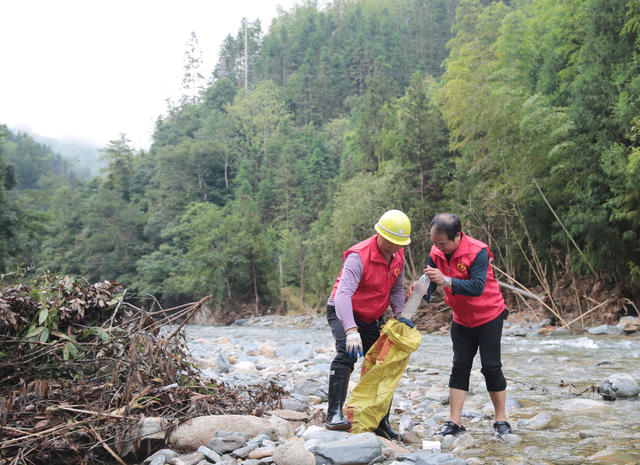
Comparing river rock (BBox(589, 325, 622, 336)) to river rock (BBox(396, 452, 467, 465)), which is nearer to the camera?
river rock (BBox(396, 452, 467, 465))

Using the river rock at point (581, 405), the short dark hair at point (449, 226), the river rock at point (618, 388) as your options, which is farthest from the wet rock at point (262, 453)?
the river rock at point (618, 388)

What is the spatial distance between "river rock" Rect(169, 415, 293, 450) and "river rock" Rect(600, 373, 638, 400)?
3.21 metres

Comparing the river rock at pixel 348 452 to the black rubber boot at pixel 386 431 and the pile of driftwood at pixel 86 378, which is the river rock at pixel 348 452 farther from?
the pile of driftwood at pixel 86 378

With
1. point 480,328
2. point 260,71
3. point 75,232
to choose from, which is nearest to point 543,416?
point 480,328

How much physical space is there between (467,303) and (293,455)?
168 centimetres

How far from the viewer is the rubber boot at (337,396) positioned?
356 centimetres

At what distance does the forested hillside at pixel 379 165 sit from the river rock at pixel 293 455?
3.29 metres

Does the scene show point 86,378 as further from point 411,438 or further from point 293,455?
point 411,438

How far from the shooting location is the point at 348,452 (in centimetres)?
298

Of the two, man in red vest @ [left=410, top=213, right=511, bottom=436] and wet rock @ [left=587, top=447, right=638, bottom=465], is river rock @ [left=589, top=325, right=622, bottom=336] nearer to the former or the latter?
man in red vest @ [left=410, top=213, right=511, bottom=436]

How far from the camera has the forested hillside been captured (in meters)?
14.1

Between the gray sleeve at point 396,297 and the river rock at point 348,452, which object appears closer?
the river rock at point 348,452

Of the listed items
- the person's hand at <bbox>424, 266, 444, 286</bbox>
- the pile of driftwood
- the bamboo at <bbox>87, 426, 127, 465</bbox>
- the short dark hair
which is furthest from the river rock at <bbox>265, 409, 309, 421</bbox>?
the short dark hair

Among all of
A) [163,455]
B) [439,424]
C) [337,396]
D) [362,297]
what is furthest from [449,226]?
[163,455]
